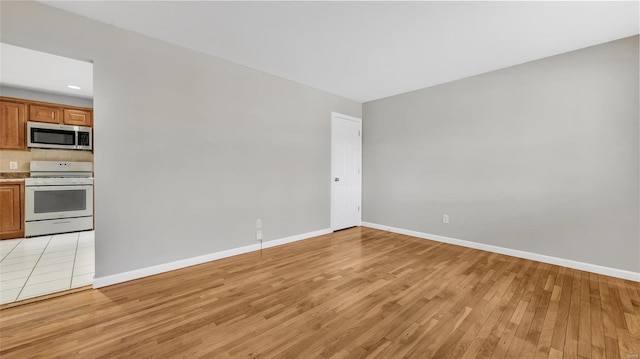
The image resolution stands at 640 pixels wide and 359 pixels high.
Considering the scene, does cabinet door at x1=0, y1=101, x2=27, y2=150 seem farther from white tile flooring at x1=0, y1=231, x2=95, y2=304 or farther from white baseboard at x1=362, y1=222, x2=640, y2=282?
white baseboard at x1=362, y1=222, x2=640, y2=282

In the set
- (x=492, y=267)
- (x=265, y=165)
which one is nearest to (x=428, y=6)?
(x=265, y=165)

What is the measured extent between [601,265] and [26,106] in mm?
8162

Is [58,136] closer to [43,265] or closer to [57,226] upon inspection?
[57,226]

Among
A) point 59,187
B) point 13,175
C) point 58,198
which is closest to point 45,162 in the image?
point 13,175

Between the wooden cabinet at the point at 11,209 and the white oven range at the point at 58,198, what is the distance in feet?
0.31

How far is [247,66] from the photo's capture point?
3.30 meters

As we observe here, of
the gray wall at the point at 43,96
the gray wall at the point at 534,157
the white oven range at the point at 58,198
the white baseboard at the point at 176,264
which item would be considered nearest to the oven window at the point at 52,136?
the white oven range at the point at 58,198

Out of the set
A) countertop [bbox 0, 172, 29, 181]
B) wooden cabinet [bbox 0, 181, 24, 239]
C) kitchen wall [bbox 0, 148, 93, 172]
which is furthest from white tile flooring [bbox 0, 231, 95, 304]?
kitchen wall [bbox 0, 148, 93, 172]

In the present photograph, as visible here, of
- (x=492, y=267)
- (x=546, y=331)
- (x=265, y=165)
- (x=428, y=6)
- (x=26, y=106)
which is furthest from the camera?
(x=26, y=106)

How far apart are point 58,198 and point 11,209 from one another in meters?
0.53

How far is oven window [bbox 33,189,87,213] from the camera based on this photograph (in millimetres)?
3989

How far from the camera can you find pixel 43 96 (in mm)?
4273

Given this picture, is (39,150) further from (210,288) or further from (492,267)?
(492,267)

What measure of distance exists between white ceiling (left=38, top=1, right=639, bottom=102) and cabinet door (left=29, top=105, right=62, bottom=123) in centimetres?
325
